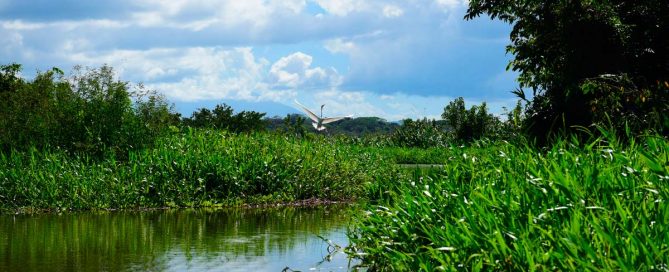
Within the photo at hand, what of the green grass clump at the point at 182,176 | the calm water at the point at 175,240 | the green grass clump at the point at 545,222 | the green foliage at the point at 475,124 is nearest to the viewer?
the green grass clump at the point at 545,222

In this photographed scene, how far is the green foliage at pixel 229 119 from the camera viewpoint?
132ft

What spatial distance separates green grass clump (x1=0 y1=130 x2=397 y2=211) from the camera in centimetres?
1802

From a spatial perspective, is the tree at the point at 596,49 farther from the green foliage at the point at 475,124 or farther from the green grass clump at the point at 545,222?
the green foliage at the point at 475,124

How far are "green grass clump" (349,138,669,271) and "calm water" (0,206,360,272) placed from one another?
1632 millimetres

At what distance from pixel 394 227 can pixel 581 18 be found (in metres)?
10.7

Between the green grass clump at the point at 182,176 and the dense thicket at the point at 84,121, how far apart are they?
1.10ft

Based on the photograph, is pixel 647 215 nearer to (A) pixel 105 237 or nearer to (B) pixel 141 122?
(A) pixel 105 237

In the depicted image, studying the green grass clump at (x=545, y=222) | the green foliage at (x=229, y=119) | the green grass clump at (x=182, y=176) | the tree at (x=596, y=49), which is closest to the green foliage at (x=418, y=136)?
the green foliage at (x=229, y=119)

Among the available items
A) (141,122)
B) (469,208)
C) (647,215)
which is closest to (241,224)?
(141,122)

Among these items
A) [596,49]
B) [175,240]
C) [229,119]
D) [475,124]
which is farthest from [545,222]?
[475,124]

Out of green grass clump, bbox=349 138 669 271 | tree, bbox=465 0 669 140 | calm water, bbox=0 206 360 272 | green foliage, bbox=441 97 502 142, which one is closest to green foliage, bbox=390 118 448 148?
green foliage, bbox=441 97 502 142

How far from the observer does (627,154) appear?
927 centimetres

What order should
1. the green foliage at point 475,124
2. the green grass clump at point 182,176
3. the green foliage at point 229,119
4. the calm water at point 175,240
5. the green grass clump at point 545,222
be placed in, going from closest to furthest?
the green grass clump at point 545,222 → the calm water at point 175,240 → the green grass clump at point 182,176 → the green foliage at point 229,119 → the green foliage at point 475,124

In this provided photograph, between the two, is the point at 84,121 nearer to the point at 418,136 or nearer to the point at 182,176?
the point at 182,176
